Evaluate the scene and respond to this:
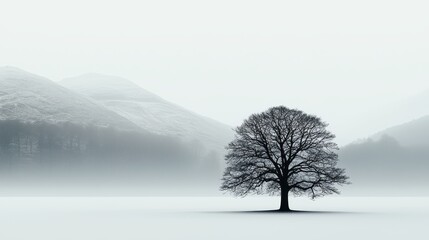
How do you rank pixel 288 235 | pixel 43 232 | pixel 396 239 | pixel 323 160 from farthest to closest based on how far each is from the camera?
pixel 323 160, pixel 43 232, pixel 288 235, pixel 396 239

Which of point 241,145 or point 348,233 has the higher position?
point 241,145

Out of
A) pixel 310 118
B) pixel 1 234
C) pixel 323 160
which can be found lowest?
pixel 1 234

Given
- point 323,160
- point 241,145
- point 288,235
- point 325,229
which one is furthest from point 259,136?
point 288,235

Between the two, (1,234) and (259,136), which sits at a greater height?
(259,136)

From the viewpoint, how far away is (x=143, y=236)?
132 ft

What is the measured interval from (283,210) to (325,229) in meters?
35.4

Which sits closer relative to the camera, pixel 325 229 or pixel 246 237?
pixel 246 237

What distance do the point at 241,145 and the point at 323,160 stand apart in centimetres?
1051

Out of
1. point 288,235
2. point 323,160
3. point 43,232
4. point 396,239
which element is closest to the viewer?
point 396,239

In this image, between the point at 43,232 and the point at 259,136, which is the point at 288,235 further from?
the point at 259,136

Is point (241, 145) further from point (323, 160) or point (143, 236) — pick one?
point (143, 236)

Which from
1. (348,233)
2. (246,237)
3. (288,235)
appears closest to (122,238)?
(246,237)

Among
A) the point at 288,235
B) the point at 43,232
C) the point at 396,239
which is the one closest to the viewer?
the point at 396,239

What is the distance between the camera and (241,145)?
79.9 metres
